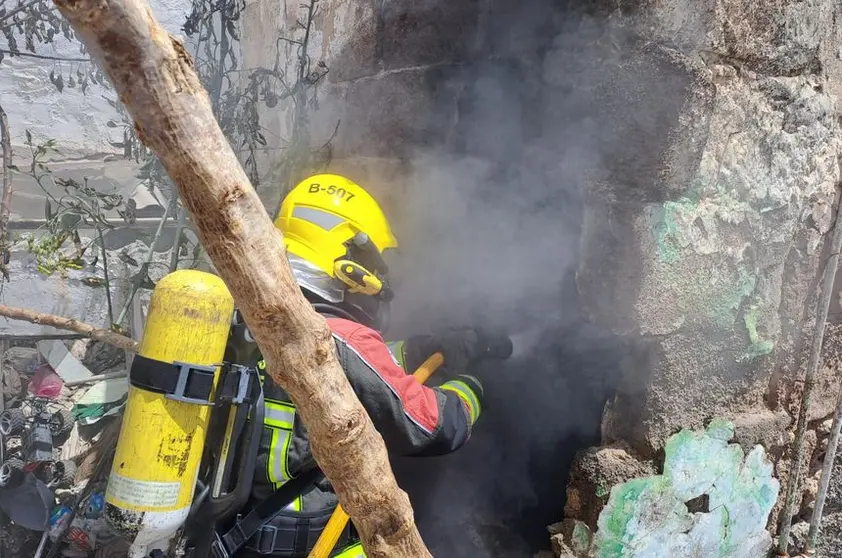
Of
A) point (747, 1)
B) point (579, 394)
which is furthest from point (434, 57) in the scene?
point (579, 394)

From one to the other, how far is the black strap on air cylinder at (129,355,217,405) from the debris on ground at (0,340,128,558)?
123 centimetres

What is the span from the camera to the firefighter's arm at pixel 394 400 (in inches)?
75.1

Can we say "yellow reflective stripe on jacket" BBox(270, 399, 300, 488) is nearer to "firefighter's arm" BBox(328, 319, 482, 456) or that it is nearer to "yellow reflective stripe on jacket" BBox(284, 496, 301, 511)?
"yellow reflective stripe on jacket" BBox(284, 496, 301, 511)

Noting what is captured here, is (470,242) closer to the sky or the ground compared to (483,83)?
closer to the ground

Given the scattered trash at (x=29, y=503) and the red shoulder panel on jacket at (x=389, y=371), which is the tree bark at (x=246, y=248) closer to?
the red shoulder panel on jacket at (x=389, y=371)

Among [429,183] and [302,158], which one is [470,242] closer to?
[429,183]

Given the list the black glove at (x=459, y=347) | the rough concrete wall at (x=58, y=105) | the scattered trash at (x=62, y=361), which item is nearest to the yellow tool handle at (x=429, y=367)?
the black glove at (x=459, y=347)

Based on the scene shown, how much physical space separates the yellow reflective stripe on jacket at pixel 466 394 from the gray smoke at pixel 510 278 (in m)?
0.39

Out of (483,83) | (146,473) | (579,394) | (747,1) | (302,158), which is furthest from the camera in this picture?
(302,158)

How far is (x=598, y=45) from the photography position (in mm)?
2090

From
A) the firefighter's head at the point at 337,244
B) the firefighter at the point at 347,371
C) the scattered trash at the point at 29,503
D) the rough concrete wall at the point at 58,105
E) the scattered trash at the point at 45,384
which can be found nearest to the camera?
the firefighter at the point at 347,371

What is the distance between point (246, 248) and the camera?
0.94 meters

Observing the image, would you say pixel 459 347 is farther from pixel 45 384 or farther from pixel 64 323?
pixel 45 384

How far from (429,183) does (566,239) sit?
645mm
